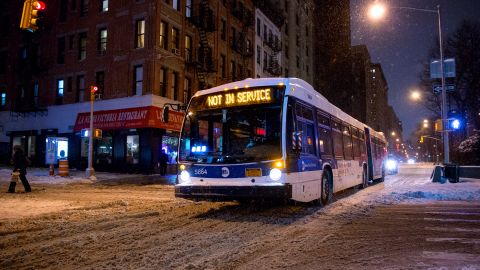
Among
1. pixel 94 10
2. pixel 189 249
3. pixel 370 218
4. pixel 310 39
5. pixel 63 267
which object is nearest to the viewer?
pixel 63 267

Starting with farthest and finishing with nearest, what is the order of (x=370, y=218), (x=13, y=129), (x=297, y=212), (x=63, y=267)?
1. (x=13, y=129)
2. (x=297, y=212)
3. (x=370, y=218)
4. (x=63, y=267)

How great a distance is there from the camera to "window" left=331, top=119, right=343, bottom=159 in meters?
12.6

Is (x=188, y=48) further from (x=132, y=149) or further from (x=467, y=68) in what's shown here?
(x=467, y=68)

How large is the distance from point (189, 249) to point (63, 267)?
5.69ft

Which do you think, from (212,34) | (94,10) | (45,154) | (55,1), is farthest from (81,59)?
(212,34)

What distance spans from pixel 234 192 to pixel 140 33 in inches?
910

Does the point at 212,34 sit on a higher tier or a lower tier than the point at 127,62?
higher

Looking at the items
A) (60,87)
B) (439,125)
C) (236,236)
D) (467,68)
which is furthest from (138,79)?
(467,68)

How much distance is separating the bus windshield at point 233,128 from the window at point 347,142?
570 centimetres

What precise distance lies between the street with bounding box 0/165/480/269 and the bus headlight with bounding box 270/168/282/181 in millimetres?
936

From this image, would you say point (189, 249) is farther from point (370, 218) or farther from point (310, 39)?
point (310, 39)

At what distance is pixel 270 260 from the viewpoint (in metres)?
5.40

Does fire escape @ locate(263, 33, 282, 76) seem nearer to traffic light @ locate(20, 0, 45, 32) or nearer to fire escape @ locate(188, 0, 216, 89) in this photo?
fire escape @ locate(188, 0, 216, 89)

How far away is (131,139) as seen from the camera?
28812 mm
